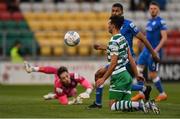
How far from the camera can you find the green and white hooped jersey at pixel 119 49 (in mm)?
11508

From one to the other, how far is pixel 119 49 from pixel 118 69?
0.44 metres

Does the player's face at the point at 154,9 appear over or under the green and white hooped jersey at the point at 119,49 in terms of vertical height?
over

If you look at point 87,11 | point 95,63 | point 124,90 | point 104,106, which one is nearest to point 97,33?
point 95,63

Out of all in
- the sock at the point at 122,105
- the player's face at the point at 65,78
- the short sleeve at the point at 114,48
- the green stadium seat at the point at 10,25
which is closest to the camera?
the sock at the point at 122,105

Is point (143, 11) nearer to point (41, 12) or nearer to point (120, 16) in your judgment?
point (41, 12)

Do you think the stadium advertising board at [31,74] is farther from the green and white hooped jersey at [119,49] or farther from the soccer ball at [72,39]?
the green and white hooped jersey at [119,49]

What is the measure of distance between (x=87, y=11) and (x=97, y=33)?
Answer: 3458 millimetres

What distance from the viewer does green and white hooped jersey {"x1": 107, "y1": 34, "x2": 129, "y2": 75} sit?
11508 millimetres

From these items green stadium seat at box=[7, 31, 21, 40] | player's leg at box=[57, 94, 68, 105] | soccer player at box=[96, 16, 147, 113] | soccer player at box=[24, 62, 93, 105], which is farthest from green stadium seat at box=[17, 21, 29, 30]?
soccer player at box=[96, 16, 147, 113]

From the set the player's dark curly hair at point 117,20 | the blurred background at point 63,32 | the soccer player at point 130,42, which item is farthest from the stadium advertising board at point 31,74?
the player's dark curly hair at point 117,20

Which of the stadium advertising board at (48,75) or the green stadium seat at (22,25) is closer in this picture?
the stadium advertising board at (48,75)

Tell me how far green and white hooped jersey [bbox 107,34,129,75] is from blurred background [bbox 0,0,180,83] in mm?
13372

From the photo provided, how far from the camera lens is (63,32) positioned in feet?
87.9

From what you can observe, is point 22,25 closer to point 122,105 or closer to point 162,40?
point 162,40
